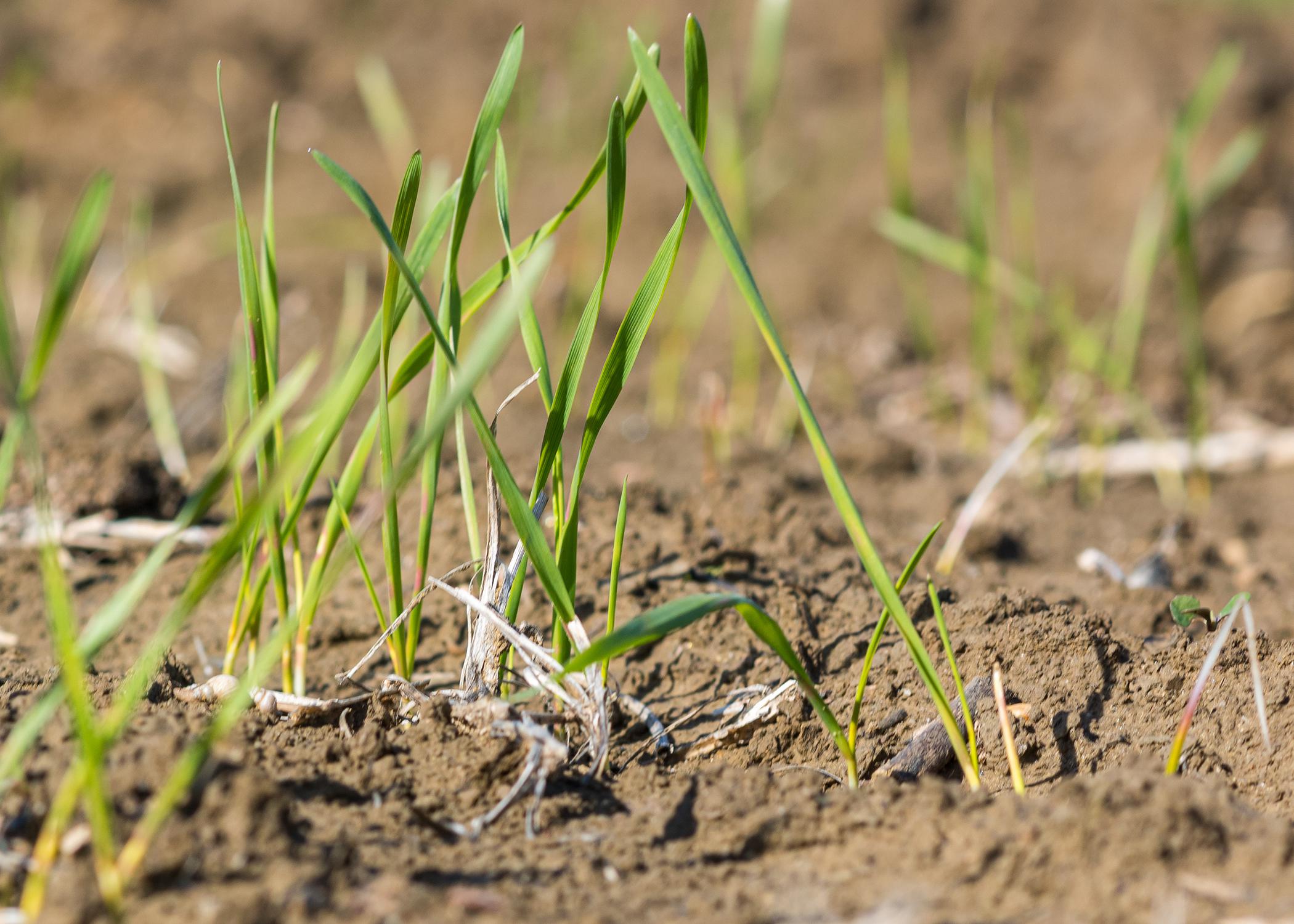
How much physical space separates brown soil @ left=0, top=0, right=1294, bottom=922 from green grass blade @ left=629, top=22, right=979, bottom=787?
13cm

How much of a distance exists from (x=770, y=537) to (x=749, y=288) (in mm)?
639

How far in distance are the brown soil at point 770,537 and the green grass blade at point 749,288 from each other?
13cm

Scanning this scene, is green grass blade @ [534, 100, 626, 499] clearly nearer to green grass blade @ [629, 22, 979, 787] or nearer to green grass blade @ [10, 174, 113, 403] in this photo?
green grass blade @ [629, 22, 979, 787]

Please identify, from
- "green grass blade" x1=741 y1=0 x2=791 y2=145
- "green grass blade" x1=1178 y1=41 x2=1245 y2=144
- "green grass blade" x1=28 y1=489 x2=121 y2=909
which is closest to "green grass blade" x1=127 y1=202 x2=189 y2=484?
"green grass blade" x1=28 y1=489 x2=121 y2=909

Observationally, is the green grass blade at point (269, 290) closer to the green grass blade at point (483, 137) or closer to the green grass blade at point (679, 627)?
the green grass blade at point (483, 137)

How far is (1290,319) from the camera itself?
8.23ft

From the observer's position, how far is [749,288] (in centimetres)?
79

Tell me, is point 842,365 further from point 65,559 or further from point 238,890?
point 238,890

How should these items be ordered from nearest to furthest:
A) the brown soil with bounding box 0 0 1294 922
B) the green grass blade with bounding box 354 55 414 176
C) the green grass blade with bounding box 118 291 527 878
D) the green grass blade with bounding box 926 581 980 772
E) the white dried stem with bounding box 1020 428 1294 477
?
the green grass blade with bounding box 118 291 527 878 < the brown soil with bounding box 0 0 1294 922 < the green grass blade with bounding box 926 581 980 772 < the white dried stem with bounding box 1020 428 1294 477 < the green grass blade with bounding box 354 55 414 176

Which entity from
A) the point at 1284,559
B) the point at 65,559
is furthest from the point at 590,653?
the point at 1284,559

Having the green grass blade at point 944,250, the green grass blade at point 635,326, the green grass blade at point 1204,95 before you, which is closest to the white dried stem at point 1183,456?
the green grass blade at point 944,250

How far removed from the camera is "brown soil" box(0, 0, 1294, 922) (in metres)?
0.72

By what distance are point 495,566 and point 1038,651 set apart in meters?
0.50

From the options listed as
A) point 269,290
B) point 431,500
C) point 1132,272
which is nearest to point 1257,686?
point 431,500
